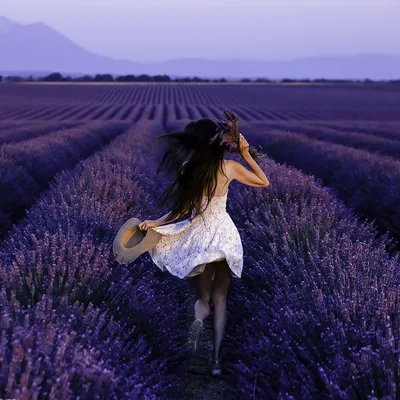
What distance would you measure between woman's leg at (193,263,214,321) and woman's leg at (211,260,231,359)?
0.10 ft

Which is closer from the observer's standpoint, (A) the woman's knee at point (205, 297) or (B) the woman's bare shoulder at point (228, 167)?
(B) the woman's bare shoulder at point (228, 167)

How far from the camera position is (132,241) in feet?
10.9

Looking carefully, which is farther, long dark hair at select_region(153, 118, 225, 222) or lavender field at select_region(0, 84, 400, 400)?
long dark hair at select_region(153, 118, 225, 222)

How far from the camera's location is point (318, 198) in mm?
5262

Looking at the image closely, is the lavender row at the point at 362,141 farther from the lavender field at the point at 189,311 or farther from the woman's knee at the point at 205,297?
the woman's knee at the point at 205,297

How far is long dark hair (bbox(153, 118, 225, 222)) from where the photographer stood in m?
3.12

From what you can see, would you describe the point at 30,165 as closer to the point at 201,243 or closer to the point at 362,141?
the point at 201,243

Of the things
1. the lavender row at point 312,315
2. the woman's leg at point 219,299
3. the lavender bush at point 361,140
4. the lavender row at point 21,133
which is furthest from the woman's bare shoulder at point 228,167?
the lavender row at point 21,133

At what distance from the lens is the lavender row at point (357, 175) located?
6328 mm

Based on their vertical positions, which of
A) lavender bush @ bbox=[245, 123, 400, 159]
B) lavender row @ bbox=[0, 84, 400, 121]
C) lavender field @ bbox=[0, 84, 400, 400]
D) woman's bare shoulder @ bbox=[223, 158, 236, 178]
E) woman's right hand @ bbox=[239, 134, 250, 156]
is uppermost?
woman's right hand @ bbox=[239, 134, 250, 156]

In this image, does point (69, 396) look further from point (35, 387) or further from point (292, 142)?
point (292, 142)

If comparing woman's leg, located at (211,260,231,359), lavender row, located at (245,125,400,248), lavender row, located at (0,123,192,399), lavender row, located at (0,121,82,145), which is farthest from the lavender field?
lavender row, located at (0,121,82,145)

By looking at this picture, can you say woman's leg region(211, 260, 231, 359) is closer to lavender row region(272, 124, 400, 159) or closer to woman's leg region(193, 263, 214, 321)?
woman's leg region(193, 263, 214, 321)

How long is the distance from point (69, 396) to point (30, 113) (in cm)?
2652
